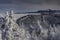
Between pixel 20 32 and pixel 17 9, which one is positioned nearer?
pixel 20 32

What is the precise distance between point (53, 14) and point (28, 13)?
58 cm

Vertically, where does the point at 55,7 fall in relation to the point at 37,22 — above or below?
above

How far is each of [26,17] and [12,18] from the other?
509 millimetres

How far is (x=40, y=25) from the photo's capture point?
4777 mm

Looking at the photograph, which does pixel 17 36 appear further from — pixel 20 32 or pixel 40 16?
pixel 40 16

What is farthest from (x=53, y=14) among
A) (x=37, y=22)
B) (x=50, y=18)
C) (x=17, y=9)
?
(x=17, y=9)

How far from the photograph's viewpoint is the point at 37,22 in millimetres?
4770

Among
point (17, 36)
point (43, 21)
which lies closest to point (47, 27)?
point (43, 21)

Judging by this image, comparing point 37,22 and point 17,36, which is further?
point 37,22

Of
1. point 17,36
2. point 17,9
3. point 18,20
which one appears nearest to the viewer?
point 17,36

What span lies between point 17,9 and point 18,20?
0.42 meters

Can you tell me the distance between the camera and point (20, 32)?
4.19 meters

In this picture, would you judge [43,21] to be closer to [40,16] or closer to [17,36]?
[40,16]

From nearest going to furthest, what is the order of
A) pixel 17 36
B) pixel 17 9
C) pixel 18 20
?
1. pixel 17 36
2. pixel 18 20
3. pixel 17 9
